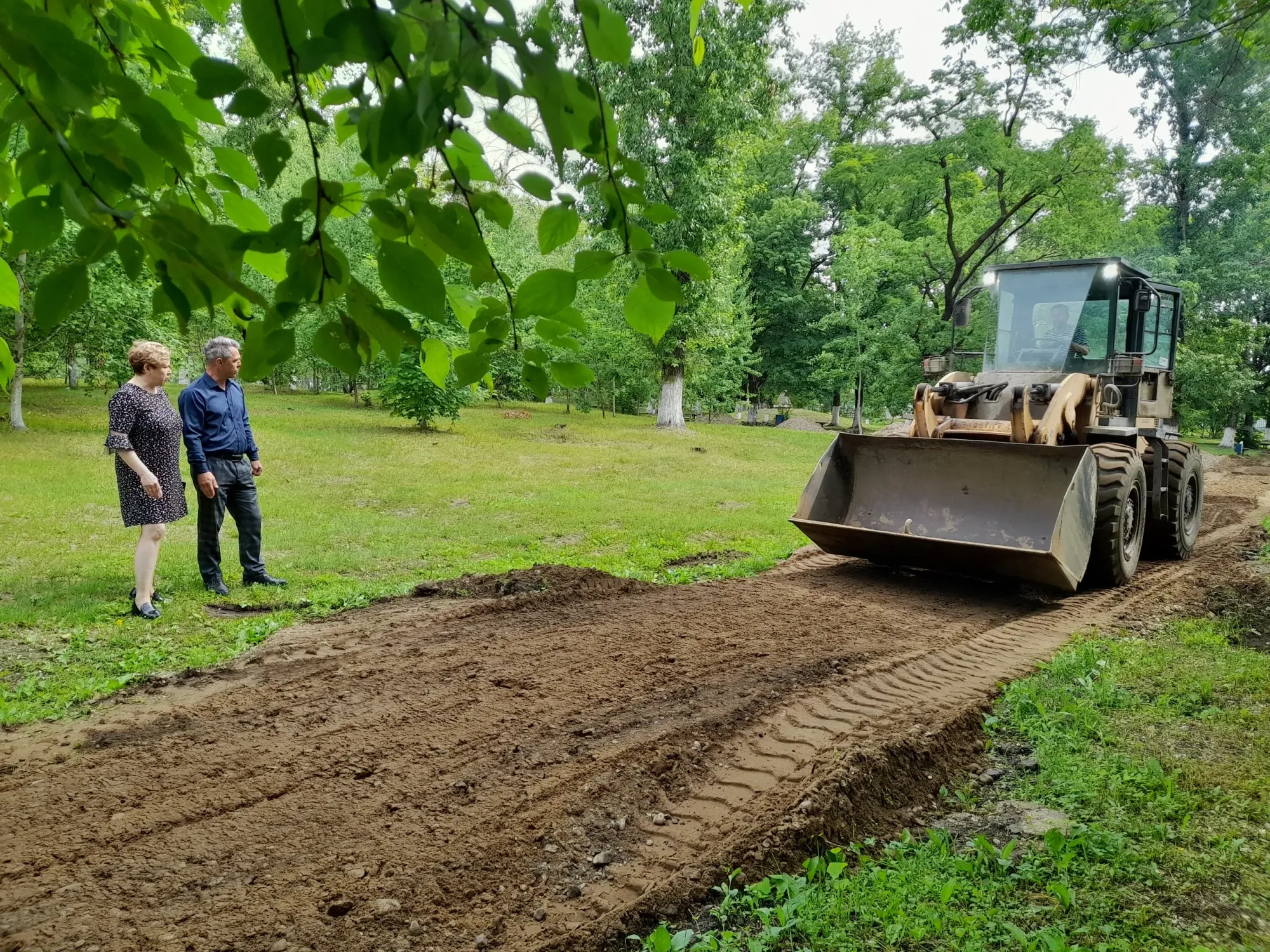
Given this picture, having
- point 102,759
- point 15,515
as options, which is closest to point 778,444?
point 15,515

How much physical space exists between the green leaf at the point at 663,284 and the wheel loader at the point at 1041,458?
5.59 meters

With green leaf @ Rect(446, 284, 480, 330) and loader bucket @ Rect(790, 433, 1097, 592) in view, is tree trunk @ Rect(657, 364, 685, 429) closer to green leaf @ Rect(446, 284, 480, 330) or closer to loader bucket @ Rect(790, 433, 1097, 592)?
loader bucket @ Rect(790, 433, 1097, 592)

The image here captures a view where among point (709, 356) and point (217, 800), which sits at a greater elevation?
point (709, 356)

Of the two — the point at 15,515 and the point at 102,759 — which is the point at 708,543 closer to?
the point at 102,759

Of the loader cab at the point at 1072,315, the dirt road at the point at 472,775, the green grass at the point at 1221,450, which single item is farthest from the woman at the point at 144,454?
the green grass at the point at 1221,450

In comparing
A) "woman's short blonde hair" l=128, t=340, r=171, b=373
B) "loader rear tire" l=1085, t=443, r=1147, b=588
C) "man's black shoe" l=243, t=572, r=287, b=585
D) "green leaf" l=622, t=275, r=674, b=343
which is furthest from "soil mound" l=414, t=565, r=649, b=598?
"green leaf" l=622, t=275, r=674, b=343

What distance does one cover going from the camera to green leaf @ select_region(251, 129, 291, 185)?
1.21 meters

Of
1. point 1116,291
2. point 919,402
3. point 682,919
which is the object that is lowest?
point 682,919

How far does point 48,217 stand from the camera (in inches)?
52.1

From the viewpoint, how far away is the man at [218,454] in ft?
20.7

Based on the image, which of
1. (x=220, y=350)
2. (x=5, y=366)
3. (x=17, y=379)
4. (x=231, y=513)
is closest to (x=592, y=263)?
(x=5, y=366)

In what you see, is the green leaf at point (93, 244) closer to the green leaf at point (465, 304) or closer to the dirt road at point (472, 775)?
the green leaf at point (465, 304)

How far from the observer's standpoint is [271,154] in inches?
48.4

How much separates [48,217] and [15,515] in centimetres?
1032
